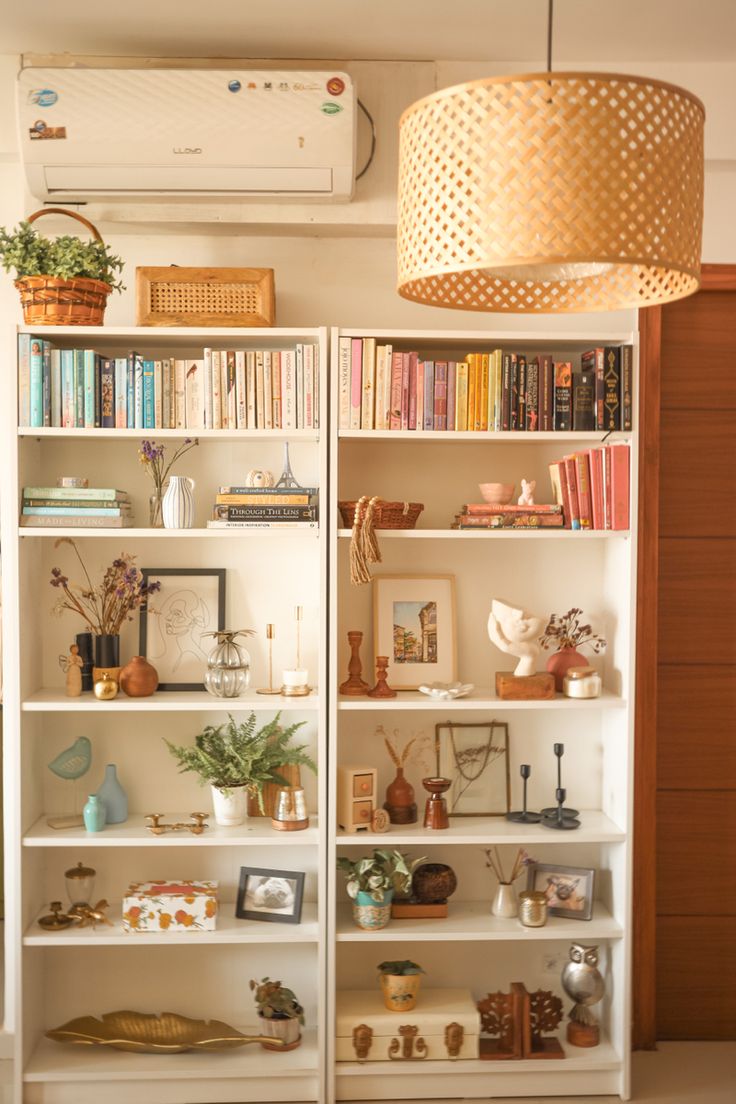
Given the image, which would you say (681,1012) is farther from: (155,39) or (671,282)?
(155,39)

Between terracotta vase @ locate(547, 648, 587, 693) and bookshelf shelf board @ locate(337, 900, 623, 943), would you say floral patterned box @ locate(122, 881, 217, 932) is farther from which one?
terracotta vase @ locate(547, 648, 587, 693)

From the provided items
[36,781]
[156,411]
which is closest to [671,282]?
[156,411]

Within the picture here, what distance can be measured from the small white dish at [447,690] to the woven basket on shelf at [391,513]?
0.45m

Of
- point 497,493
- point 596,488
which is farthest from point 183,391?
point 596,488

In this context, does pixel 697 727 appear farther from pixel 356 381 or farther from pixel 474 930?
pixel 356 381

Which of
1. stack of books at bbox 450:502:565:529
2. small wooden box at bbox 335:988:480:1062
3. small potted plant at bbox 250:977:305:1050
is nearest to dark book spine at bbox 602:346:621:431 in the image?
stack of books at bbox 450:502:565:529

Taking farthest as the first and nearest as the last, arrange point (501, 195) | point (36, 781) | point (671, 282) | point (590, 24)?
point (36, 781) → point (590, 24) → point (671, 282) → point (501, 195)

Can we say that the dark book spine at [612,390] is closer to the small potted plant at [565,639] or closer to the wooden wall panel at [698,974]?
the small potted plant at [565,639]

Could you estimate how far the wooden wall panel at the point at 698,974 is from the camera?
3.31 m

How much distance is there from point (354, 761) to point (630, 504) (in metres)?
1.12

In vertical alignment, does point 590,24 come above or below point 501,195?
above

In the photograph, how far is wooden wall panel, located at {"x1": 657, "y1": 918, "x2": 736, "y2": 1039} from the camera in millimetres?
3309

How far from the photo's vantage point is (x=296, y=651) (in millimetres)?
3217

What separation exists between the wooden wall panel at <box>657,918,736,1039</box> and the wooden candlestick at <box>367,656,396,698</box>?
1.15 metres
